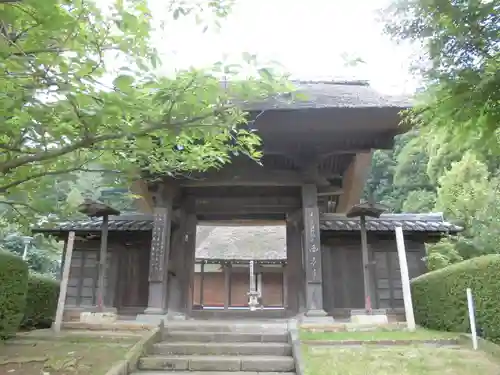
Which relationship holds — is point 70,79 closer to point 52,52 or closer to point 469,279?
point 52,52

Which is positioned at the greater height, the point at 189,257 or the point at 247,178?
the point at 247,178

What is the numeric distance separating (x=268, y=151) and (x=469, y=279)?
13.3ft

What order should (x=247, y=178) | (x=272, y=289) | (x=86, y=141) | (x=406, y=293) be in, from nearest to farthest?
1. (x=86, y=141)
2. (x=406, y=293)
3. (x=247, y=178)
4. (x=272, y=289)

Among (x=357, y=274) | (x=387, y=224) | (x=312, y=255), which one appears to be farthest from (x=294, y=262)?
(x=387, y=224)

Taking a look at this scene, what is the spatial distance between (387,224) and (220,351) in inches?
229

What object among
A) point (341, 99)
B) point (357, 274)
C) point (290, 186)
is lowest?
point (357, 274)

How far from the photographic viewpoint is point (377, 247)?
33.4 feet

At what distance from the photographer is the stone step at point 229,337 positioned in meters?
6.22

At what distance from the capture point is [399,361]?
487 cm

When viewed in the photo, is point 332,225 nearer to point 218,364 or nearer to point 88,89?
point 218,364

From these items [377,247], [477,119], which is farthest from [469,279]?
[477,119]

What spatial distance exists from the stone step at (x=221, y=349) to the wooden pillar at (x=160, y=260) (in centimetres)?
178

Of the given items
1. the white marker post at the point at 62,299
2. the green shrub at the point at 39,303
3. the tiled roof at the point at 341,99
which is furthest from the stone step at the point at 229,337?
the green shrub at the point at 39,303

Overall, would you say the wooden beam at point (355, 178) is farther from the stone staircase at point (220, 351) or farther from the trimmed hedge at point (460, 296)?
the stone staircase at point (220, 351)
